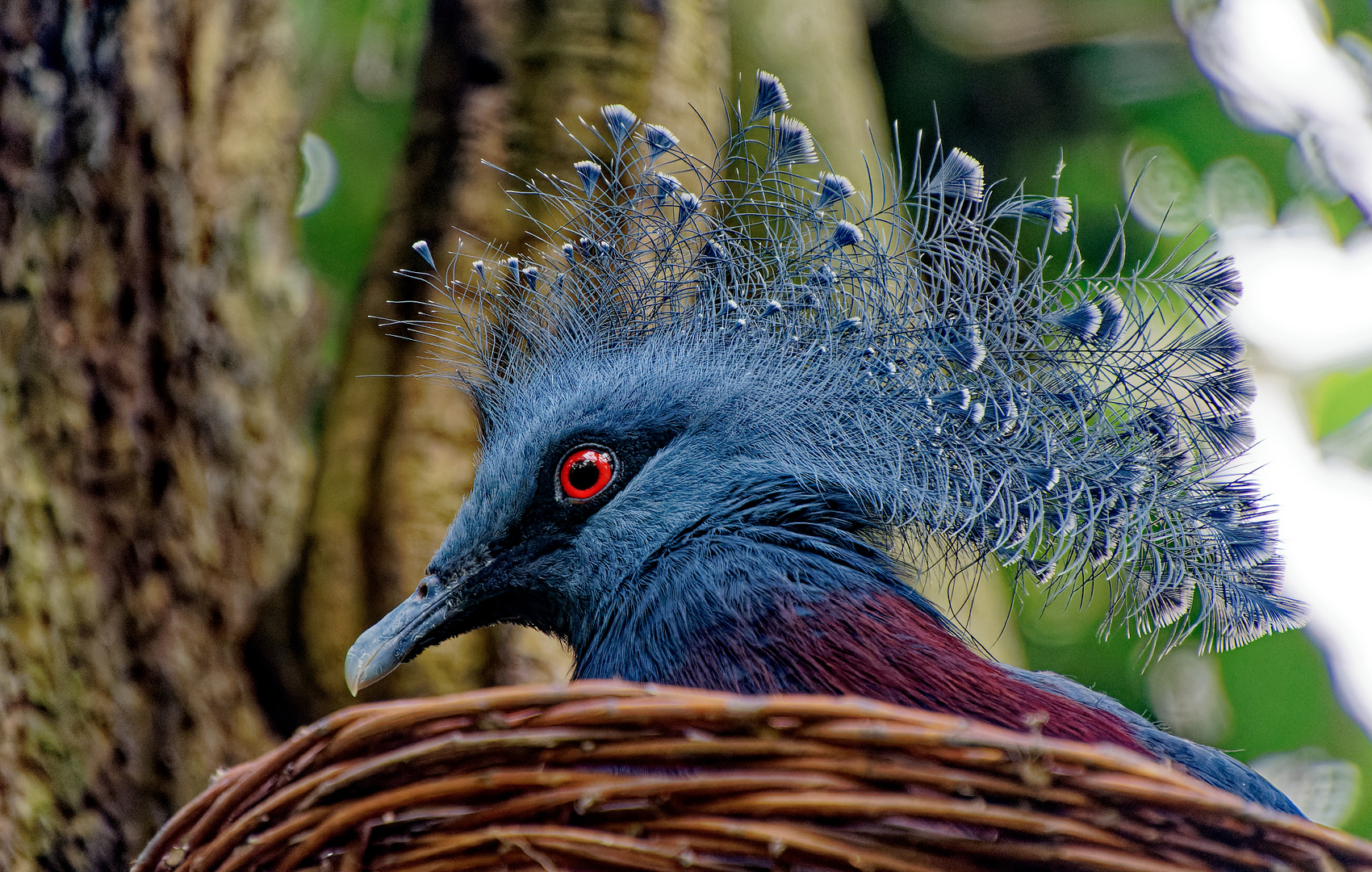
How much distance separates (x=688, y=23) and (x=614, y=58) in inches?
7.3

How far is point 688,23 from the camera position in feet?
7.12

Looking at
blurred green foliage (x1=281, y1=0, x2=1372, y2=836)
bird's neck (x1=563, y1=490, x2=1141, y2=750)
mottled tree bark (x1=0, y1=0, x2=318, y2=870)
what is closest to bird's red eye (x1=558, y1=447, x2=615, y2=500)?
bird's neck (x1=563, y1=490, x2=1141, y2=750)

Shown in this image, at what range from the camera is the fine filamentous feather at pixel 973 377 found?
1.42 meters

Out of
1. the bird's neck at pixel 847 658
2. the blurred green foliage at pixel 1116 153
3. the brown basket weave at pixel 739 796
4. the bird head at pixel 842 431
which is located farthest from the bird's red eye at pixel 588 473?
the blurred green foliage at pixel 1116 153

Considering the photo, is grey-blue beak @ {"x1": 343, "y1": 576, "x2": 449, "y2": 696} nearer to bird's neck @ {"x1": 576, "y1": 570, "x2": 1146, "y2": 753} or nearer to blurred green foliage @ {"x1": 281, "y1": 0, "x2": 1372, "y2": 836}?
bird's neck @ {"x1": 576, "y1": 570, "x2": 1146, "y2": 753}

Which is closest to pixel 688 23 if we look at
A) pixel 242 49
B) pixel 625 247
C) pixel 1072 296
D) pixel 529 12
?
pixel 529 12

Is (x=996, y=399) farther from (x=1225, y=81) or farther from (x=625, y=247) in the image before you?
(x=1225, y=81)

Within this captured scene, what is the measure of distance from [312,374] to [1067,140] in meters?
2.22

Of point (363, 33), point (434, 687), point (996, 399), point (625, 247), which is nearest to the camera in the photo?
point (996, 399)

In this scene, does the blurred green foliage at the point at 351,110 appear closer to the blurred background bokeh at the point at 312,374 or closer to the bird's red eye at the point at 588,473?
the blurred background bokeh at the point at 312,374

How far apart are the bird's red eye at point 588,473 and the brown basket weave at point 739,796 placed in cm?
61

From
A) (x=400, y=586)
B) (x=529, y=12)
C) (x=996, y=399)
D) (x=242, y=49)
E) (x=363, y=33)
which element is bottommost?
(x=400, y=586)

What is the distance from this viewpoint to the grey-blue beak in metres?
1.43

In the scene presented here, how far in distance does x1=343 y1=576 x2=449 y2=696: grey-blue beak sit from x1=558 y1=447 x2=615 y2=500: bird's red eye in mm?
243
